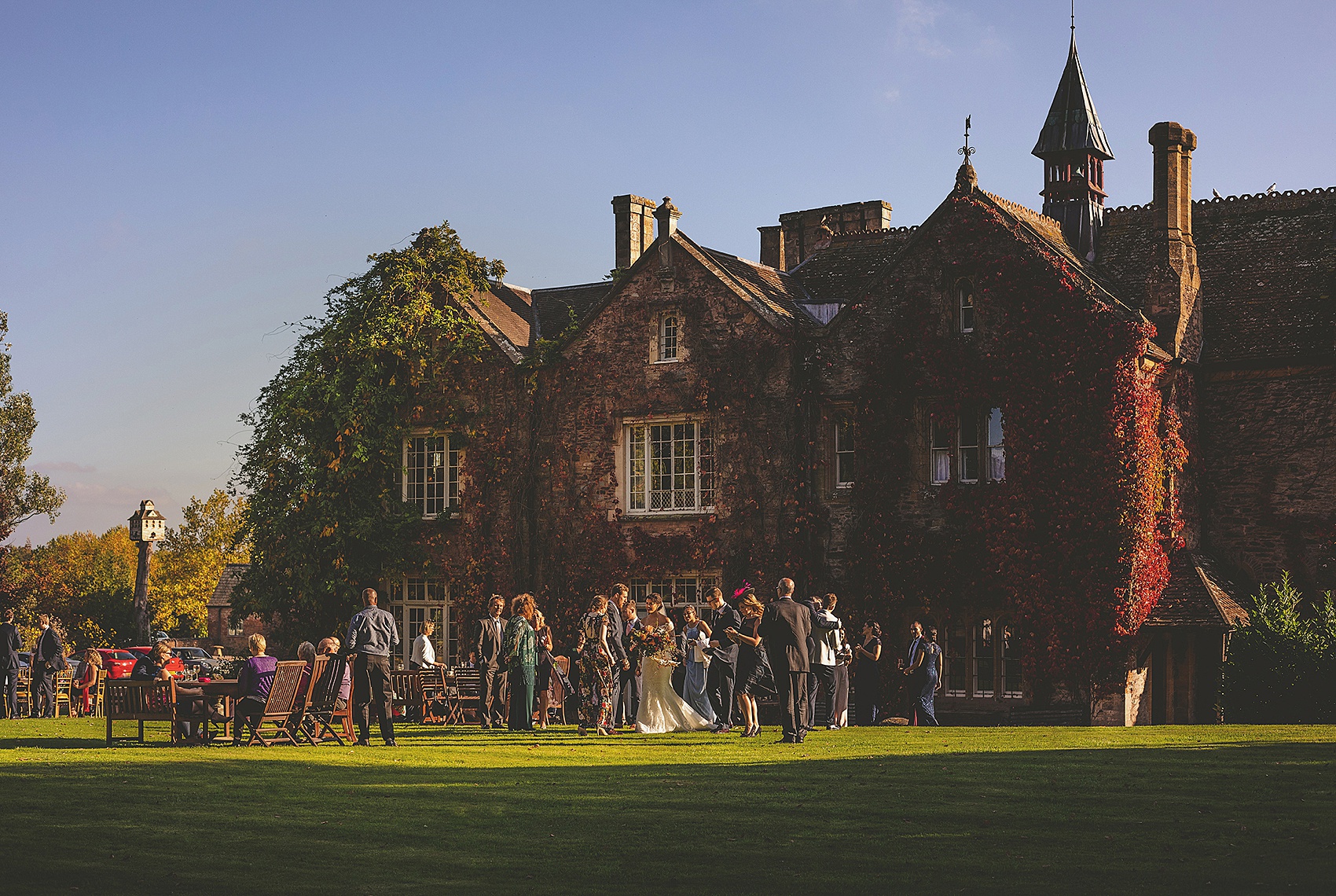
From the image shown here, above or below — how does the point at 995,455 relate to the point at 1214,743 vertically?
above

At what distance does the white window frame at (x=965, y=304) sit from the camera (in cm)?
2614

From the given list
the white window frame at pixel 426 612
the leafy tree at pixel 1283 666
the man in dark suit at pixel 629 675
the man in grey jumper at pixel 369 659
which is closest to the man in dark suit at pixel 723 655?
the man in dark suit at pixel 629 675

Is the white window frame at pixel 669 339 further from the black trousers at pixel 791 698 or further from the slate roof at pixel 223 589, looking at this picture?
the slate roof at pixel 223 589

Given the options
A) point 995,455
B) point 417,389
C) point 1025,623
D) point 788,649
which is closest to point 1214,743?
point 788,649

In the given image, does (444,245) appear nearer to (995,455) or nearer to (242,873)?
(995,455)

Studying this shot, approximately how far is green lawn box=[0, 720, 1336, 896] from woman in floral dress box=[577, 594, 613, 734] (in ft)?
9.73

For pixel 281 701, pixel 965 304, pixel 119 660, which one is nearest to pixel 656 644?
pixel 281 701

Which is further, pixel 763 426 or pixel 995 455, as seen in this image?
pixel 763 426

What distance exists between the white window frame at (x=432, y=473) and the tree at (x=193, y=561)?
2887cm

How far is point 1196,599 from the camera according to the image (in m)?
24.6

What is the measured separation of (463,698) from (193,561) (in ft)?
141

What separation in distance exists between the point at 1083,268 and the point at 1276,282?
3.41 metres

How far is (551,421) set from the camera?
3008 cm

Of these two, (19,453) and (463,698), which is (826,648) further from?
(19,453)
